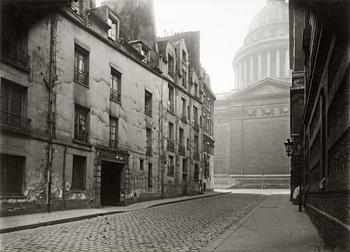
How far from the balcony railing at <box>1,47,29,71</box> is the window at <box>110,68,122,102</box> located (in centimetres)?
641

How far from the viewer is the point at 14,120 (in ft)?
46.2

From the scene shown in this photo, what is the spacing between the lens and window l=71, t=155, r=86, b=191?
1750 cm

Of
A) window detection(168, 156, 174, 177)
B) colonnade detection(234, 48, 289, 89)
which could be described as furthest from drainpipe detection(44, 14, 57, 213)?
colonnade detection(234, 48, 289, 89)

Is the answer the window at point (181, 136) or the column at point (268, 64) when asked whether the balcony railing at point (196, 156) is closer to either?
the window at point (181, 136)

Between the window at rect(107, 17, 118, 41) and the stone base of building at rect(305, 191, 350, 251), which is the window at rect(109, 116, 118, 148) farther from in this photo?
the stone base of building at rect(305, 191, 350, 251)

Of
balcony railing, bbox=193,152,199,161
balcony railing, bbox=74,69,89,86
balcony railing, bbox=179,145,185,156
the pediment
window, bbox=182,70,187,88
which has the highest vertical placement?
the pediment

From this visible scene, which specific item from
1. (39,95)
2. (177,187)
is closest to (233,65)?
(177,187)

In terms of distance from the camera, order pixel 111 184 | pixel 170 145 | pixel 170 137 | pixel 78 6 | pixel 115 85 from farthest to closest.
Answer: pixel 170 137 → pixel 170 145 → pixel 115 85 → pixel 111 184 → pixel 78 6

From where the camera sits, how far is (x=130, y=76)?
74.2 feet

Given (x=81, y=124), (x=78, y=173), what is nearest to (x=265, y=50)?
(x=81, y=124)

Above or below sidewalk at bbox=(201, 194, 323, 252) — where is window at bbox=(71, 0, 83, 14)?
above

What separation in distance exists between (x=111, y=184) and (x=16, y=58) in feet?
29.6

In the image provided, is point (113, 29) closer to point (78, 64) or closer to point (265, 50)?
point (78, 64)

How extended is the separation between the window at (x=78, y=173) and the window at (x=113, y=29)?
22.7ft
